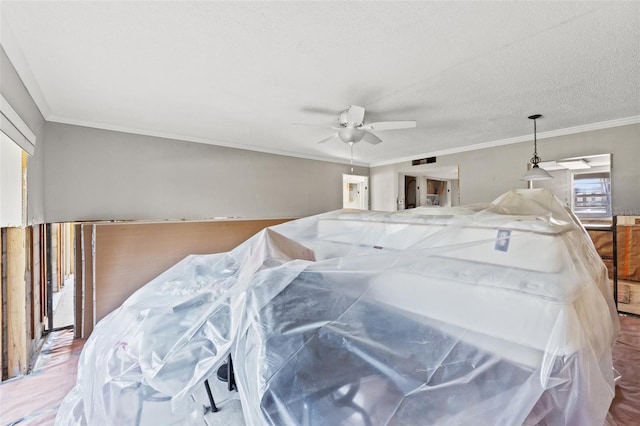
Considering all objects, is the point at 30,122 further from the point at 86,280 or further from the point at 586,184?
the point at 586,184

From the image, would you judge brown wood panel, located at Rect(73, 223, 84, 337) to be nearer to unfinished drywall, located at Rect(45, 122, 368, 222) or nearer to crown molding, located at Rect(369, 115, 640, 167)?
unfinished drywall, located at Rect(45, 122, 368, 222)

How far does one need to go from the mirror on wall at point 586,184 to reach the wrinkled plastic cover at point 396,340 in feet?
10.4

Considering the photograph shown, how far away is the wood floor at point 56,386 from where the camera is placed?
1.65m

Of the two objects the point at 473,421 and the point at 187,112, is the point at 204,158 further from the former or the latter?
the point at 473,421

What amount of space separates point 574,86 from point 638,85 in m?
0.52

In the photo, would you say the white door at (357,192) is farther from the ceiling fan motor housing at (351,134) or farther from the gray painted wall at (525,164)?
the ceiling fan motor housing at (351,134)

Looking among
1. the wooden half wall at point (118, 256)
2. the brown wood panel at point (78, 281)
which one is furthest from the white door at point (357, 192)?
the brown wood panel at point (78, 281)

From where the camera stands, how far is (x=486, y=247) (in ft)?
3.69

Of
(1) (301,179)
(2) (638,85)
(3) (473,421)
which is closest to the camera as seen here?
(3) (473,421)

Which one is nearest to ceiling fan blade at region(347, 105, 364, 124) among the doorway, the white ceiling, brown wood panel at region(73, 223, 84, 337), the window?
the white ceiling

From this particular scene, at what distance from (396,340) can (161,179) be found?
3688 millimetres

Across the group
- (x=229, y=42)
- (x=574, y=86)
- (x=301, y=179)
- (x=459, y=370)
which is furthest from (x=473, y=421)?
(x=301, y=179)

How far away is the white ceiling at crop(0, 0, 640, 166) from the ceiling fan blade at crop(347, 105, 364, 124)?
120 millimetres

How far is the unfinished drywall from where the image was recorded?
3127 millimetres
